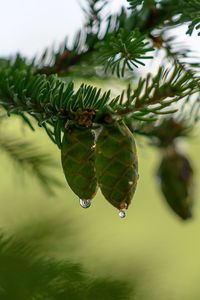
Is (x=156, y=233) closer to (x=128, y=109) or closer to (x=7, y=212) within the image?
(x=7, y=212)

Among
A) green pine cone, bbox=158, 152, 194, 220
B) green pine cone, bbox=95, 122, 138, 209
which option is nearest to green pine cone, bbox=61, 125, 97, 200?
green pine cone, bbox=95, 122, 138, 209

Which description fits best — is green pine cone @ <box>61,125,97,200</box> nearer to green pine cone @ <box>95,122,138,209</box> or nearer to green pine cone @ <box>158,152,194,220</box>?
green pine cone @ <box>95,122,138,209</box>

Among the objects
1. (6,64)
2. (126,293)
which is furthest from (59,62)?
(126,293)

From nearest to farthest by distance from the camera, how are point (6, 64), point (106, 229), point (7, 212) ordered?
point (6, 64), point (7, 212), point (106, 229)

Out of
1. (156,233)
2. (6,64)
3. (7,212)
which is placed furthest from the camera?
(156,233)

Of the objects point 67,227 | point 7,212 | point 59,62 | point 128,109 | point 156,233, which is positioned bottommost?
point 156,233
